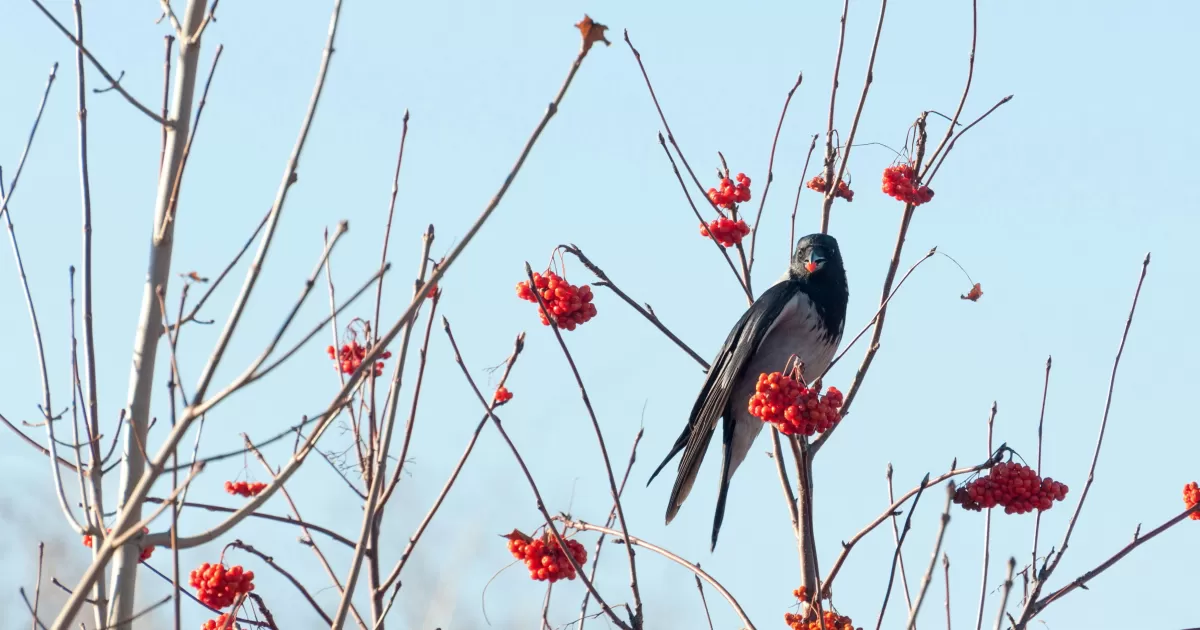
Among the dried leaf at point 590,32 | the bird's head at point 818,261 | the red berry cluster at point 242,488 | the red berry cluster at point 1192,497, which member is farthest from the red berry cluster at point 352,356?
the bird's head at point 818,261

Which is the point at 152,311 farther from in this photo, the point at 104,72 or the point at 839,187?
the point at 839,187

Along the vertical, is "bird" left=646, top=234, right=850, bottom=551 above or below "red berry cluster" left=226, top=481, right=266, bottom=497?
above

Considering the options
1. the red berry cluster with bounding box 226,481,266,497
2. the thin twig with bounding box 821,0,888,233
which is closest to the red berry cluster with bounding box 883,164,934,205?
the thin twig with bounding box 821,0,888,233

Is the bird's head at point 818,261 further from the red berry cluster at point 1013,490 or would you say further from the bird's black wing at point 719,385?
the red berry cluster at point 1013,490

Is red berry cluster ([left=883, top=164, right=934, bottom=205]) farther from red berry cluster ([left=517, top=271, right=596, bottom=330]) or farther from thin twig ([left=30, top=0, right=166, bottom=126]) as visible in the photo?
thin twig ([left=30, top=0, right=166, bottom=126])

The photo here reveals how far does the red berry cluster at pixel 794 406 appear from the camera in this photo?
10.8ft

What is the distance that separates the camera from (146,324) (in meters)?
2.58

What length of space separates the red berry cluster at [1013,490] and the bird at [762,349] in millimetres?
1944

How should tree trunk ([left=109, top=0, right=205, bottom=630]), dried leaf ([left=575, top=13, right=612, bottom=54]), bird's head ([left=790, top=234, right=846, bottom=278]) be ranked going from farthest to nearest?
bird's head ([left=790, top=234, right=846, bottom=278]), tree trunk ([left=109, top=0, right=205, bottom=630]), dried leaf ([left=575, top=13, right=612, bottom=54])

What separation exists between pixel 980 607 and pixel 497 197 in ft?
6.46

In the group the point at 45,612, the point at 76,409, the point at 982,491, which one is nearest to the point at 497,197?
the point at 76,409

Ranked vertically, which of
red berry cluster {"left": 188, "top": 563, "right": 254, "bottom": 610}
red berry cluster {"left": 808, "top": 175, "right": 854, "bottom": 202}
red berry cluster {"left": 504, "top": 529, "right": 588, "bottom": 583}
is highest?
red berry cluster {"left": 808, "top": 175, "right": 854, "bottom": 202}

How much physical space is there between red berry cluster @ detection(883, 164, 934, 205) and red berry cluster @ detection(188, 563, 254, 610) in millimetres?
2659

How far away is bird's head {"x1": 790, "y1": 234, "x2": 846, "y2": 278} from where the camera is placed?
21.5ft
